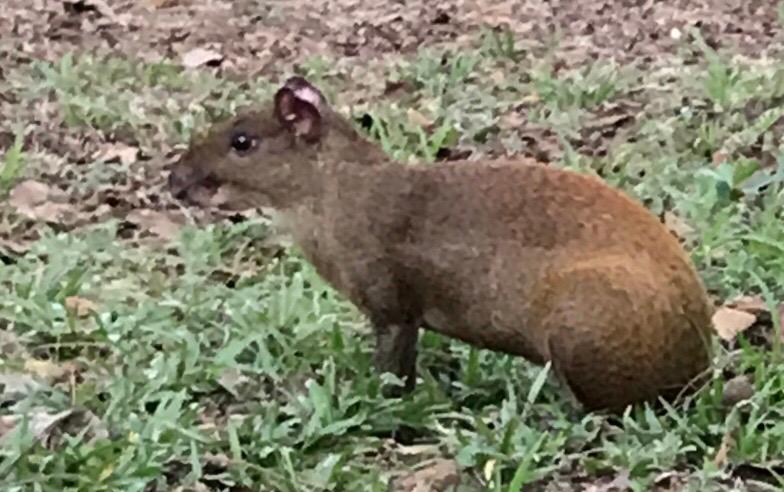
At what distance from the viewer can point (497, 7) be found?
8977 mm

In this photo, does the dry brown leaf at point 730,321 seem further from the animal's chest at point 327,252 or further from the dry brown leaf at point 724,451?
the animal's chest at point 327,252

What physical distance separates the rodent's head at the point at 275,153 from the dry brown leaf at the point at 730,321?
1.04 metres

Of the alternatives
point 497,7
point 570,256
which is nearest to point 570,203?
point 570,256

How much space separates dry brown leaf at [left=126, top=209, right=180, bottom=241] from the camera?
612 centimetres

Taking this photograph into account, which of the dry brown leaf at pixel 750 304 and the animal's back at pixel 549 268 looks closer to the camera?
the animal's back at pixel 549 268

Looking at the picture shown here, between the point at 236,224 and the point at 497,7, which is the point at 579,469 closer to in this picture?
the point at 236,224

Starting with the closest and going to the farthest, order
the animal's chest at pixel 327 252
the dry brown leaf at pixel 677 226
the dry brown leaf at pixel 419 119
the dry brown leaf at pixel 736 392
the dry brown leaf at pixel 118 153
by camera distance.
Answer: the dry brown leaf at pixel 736 392 < the animal's chest at pixel 327 252 < the dry brown leaf at pixel 677 226 < the dry brown leaf at pixel 118 153 < the dry brown leaf at pixel 419 119

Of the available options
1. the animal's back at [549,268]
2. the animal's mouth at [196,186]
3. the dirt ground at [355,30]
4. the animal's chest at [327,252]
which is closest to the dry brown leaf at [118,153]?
the dirt ground at [355,30]

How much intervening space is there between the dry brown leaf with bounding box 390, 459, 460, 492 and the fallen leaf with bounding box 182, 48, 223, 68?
4.27m

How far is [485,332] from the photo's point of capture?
4426 millimetres

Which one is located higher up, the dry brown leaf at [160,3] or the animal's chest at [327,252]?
the animal's chest at [327,252]

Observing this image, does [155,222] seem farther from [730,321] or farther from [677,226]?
[730,321]

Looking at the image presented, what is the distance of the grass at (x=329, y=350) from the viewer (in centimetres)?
404

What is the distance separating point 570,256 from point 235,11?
4.89m
